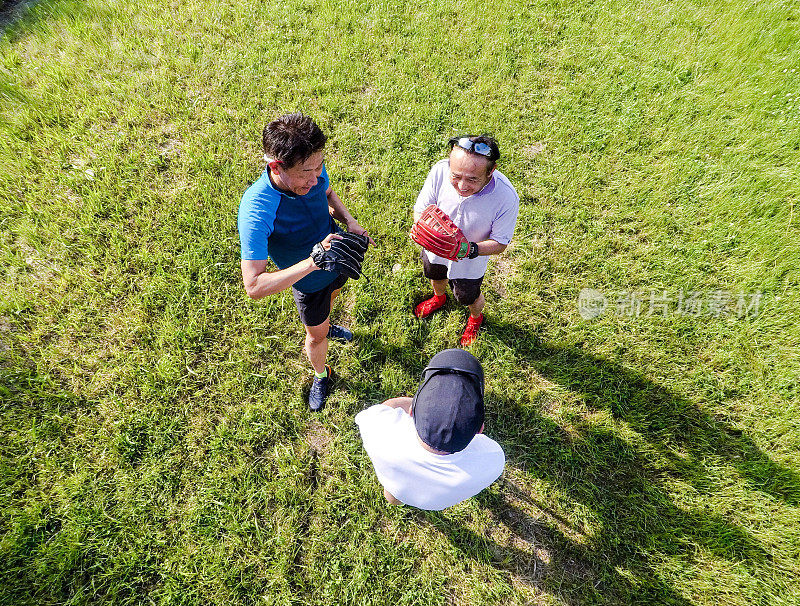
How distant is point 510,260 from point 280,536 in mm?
3727

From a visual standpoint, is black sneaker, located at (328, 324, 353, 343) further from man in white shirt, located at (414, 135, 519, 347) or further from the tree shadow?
the tree shadow

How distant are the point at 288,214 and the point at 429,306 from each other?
2140 millimetres

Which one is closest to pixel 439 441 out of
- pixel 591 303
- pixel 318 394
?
pixel 318 394

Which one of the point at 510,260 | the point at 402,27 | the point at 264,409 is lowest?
the point at 264,409

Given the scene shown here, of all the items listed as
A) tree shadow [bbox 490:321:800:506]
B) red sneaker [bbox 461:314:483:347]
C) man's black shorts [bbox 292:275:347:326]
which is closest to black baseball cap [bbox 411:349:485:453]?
man's black shorts [bbox 292:275:347:326]

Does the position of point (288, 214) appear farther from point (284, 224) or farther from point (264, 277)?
point (264, 277)

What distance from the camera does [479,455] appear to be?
2428 millimetres

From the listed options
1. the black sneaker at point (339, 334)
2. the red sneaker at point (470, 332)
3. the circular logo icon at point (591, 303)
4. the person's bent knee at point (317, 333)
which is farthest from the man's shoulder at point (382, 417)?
the circular logo icon at point (591, 303)

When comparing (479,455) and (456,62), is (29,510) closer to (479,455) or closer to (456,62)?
(479,455)

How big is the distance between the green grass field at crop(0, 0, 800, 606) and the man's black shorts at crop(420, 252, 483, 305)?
1.73ft

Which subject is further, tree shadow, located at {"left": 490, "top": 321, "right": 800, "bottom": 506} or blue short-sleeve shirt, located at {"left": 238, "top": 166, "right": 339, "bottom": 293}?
tree shadow, located at {"left": 490, "top": 321, "right": 800, "bottom": 506}

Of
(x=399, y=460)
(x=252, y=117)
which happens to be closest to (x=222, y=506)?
(x=399, y=460)

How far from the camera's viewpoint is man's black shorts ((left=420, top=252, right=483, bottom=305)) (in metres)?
3.79

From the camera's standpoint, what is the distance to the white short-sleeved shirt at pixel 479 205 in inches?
122
